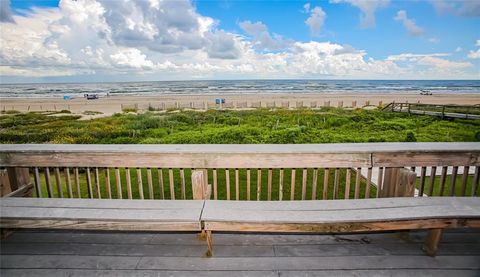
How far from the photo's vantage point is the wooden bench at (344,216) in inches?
81.9

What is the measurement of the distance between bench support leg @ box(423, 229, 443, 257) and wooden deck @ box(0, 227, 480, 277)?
0.05m

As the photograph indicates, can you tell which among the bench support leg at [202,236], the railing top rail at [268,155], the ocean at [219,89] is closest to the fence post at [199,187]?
the bench support leg at [202,236]

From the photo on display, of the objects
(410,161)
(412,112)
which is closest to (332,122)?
(412,112)

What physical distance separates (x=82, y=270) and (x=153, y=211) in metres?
0.69

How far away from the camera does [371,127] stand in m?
12.3

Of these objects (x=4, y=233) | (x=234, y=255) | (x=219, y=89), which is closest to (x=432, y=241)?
(x=234, y=255)

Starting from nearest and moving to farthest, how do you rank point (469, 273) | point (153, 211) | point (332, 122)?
point (469, 273) < point (153, 211) < point (332, 122)

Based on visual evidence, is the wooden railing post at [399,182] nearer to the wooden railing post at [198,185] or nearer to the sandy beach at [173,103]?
the wooden railing post at [198,185]

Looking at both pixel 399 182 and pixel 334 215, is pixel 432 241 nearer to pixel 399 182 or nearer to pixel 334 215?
pixel 399 182

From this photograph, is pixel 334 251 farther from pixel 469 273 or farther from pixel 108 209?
pixel 108 209

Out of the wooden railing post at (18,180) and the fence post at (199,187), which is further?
the wooden railing post at (18,180)

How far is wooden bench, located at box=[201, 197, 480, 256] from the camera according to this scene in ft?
6.82

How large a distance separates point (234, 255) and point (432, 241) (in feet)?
5.40

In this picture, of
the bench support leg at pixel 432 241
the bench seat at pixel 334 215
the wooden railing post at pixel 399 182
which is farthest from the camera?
the wooden railing post at pixel 399 182
